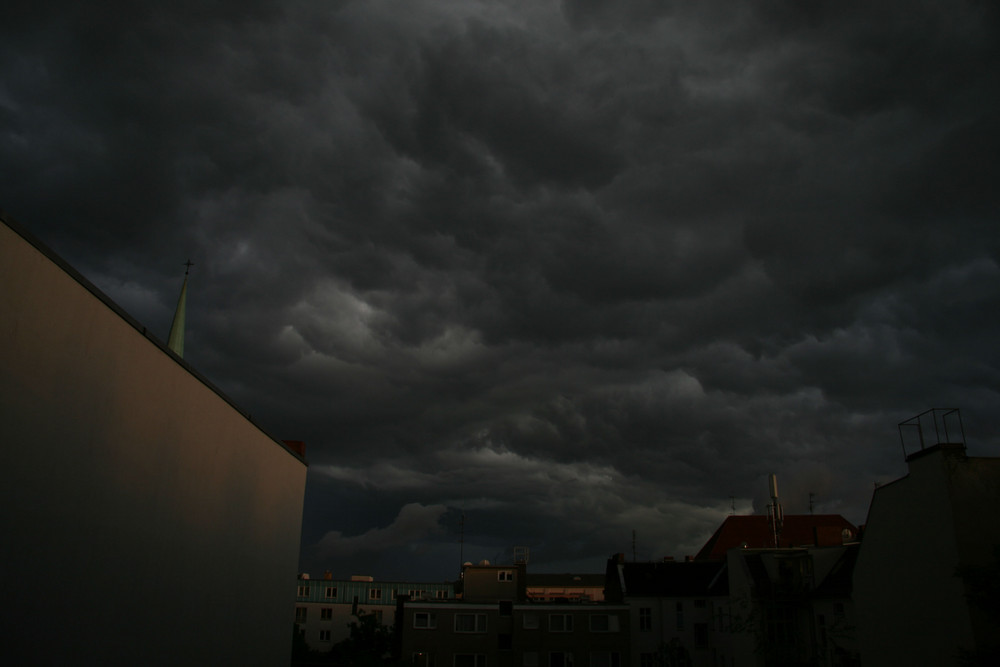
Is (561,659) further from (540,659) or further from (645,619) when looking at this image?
(645,619)

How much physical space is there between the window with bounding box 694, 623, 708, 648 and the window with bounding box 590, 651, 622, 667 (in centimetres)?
664

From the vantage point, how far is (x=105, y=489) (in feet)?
48.8

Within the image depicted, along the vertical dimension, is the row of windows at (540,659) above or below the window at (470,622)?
below

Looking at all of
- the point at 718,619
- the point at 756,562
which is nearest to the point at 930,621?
the point at 756,562

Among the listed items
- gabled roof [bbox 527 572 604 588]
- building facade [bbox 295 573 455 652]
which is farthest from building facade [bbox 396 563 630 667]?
gabled roof [bbox 527 572 604 588]

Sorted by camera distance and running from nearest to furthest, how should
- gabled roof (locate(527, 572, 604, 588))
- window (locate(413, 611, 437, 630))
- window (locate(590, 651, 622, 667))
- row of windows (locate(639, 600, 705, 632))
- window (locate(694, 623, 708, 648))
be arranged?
window (locate(413, 611, 437, 630))
window (locate(590, 651, 622, 667))
window (locate(694, 623, 708, 648))
row of windows (locate(639, 600, 705, 632))
gabled roof (locate(527, 572, 604, 588))

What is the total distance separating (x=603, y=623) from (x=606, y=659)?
2651mm

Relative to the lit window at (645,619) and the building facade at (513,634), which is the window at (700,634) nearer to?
the lit window at (645,619)

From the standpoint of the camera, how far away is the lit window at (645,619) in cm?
6009

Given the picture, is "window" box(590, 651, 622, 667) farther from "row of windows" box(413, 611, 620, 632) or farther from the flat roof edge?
the flat roof edge

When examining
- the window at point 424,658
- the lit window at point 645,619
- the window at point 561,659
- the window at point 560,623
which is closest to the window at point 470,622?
the window at point 424,658

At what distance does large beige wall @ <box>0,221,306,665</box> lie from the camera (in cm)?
1228

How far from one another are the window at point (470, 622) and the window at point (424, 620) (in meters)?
1.80

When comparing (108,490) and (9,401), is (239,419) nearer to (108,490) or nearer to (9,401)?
(108,490)
